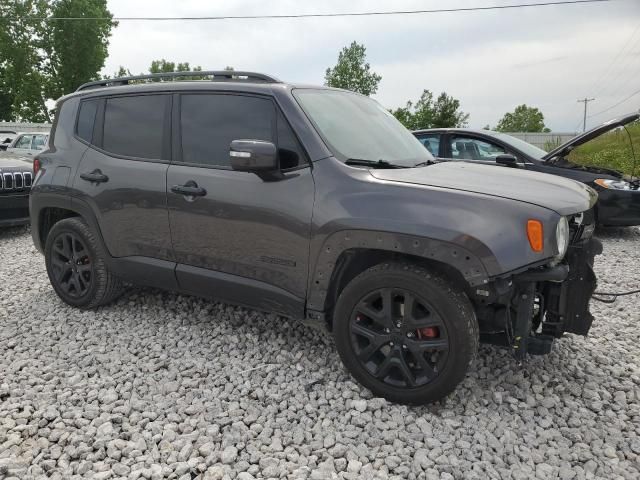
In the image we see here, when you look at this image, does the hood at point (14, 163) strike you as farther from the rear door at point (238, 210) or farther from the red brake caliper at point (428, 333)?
the red brake caliper at point (428, 333)

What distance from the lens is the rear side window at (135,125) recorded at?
358 cm

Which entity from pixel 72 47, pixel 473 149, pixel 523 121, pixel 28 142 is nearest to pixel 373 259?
pixel 473 149

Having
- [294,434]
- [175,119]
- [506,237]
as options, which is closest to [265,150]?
[175,119]

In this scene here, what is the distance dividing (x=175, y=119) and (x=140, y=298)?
179 cm

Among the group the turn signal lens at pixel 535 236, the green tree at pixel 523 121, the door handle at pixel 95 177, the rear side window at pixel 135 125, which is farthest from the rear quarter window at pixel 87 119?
the green tree at pixel 523 121

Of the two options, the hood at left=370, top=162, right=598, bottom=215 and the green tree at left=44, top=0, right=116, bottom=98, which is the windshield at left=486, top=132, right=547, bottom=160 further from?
the green tree at left=44, top=0, right=116, bottom=98

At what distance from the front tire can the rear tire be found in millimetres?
2174

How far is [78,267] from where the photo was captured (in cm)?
411

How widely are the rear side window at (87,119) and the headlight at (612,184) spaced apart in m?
6.01

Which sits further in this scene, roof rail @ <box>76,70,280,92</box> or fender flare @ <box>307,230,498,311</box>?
roof rail @ <box>76,70,280,92</box>

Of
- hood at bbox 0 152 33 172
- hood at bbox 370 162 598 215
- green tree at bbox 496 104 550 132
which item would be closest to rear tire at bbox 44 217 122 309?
hood at bbox 370 162 598 215

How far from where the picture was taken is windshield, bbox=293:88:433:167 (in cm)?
306

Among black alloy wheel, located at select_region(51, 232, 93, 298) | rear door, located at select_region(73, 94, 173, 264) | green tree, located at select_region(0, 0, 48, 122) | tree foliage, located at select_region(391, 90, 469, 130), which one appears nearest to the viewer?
rear door, located at select_region(73, 94, 173, 264)

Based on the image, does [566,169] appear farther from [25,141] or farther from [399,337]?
[25,141]
